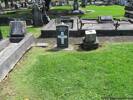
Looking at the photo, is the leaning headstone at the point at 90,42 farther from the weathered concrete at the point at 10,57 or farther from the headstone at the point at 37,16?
the headstone at the point at 37,16

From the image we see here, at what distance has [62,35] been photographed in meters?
14.9

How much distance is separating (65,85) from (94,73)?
1.50 metres

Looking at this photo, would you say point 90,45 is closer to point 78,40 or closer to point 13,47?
point 78,40

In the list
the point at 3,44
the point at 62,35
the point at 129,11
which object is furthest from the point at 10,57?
the point at 129,11

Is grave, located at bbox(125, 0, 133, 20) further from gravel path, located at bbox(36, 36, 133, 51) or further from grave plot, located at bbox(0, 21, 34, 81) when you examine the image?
grave plot, located at bbox(0, 21, 34, 81)

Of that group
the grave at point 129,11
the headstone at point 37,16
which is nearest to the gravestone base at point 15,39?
the headstone at point 37,16

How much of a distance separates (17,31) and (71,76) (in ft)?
21.1

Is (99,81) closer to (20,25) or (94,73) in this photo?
(94,73)

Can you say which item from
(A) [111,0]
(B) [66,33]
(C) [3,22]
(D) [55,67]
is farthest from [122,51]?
(A) [111,0]

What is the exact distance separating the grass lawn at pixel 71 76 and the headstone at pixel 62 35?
3.10ft

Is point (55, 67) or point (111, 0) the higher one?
point (55, 67)

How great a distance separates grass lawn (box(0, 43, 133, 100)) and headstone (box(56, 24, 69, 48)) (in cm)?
94

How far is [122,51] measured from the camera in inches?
554

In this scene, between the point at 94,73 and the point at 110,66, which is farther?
the point at 110,66
